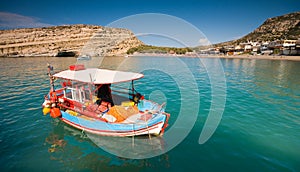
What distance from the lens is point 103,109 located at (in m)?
10.5

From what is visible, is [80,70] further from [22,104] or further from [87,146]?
[22,104]

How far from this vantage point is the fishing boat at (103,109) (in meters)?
8.82

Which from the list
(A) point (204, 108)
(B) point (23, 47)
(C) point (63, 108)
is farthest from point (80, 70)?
(B) point (23, 47)

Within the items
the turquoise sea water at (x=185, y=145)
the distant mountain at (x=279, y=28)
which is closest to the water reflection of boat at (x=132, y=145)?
the turquoise sea water at (x=185, y=145)

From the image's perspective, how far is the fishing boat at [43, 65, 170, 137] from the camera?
347 inches

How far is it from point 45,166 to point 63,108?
5047mm

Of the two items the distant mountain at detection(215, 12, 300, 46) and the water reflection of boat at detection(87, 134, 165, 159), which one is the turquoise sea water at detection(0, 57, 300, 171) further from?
the distant mountain at detection(215, 12, 300, 46)

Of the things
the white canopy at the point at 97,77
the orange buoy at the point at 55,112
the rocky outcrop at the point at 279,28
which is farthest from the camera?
the rocky outcrop at the point at 279,28

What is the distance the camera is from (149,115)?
9.66 metres

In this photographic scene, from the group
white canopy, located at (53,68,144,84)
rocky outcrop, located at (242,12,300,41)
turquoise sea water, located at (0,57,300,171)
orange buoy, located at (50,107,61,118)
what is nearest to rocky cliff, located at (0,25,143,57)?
white canopy, located at (53,68,144,84)

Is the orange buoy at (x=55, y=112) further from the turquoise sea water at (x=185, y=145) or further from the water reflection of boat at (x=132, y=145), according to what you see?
the water reflection of boat at (x=132, y=145)

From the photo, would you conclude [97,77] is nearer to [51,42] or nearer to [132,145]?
[132,145]

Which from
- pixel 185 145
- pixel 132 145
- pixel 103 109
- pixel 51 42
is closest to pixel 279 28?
pixel 185 145

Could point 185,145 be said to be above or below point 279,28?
below
